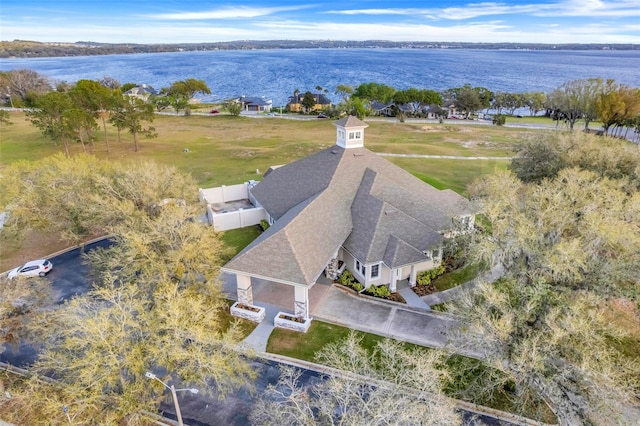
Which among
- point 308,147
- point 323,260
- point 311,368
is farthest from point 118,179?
point 308,147

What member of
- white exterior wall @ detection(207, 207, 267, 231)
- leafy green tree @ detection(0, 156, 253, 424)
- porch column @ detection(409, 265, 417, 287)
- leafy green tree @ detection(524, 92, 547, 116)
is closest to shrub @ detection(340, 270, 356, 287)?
porch column @ detection(409, 265, 417, 287)

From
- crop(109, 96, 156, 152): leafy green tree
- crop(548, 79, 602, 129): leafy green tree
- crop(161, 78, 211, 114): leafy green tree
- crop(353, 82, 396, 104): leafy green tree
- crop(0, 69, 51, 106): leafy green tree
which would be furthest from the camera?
crop(0, 69, 51, 106): leafy green tree

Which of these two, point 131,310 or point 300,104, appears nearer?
point 131,310

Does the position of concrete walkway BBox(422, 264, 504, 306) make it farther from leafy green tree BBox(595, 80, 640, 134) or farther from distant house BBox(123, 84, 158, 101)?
distant house BBox(123, 84, 158, 101)

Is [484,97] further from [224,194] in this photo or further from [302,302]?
[302,302]

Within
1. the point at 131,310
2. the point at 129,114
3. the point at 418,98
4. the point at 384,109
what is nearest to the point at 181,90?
the point at 384,109

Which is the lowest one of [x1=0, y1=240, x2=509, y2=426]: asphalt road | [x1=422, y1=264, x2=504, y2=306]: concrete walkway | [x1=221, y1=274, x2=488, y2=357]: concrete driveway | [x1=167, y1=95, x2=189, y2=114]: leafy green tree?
[x1=0, y1=240, x2=509, y2=426]: asphalt road

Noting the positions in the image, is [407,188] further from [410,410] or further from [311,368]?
[410,410]
